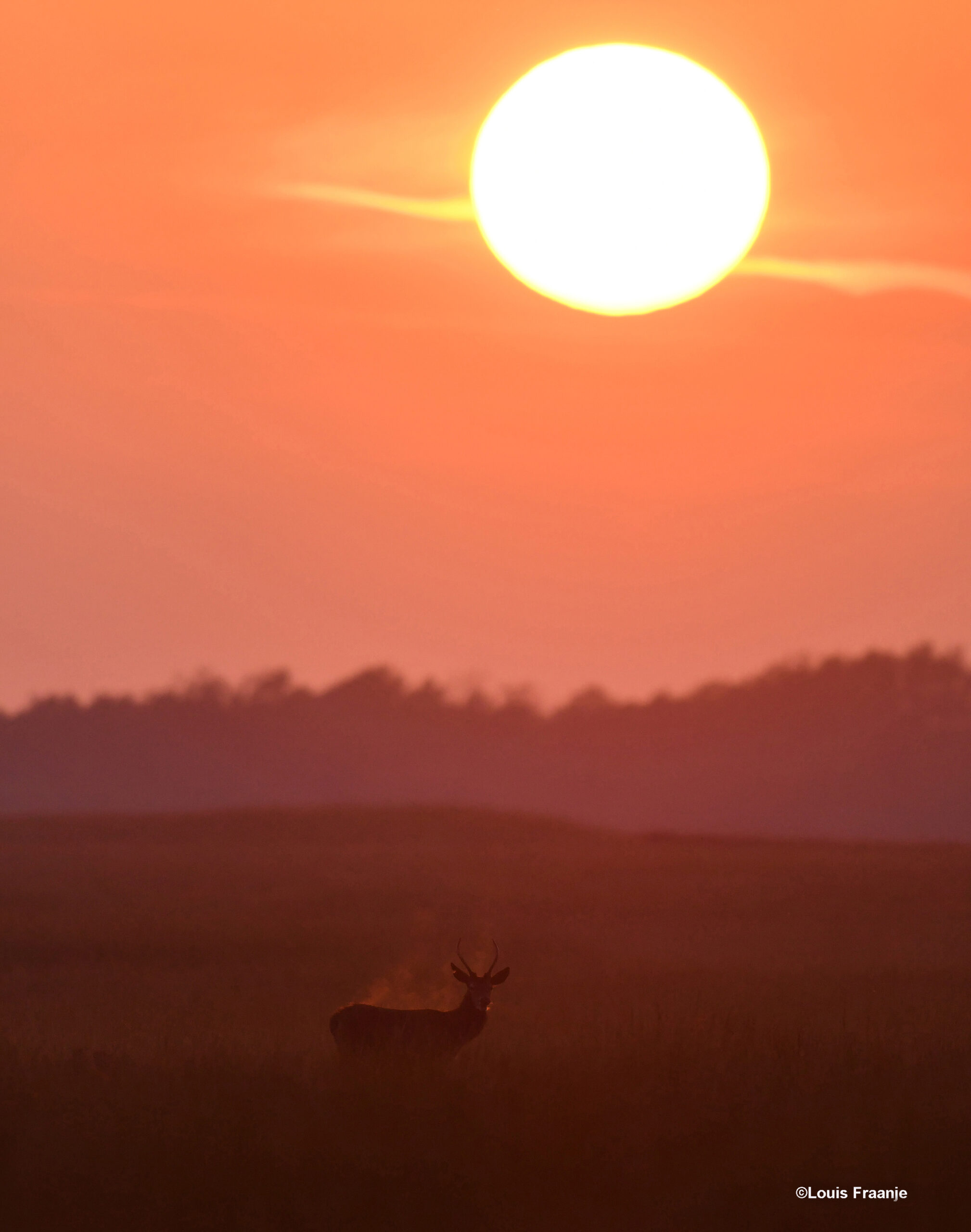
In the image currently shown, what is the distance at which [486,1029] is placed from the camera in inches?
177

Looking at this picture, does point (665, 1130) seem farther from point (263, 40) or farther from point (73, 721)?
point (263, 40)

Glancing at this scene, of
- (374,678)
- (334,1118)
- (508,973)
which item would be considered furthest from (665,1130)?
(374,678)

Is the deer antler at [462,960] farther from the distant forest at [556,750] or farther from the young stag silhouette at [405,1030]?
the distant forest at [556,750]

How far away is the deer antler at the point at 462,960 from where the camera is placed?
463 centimetres

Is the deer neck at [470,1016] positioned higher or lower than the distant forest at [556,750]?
lower

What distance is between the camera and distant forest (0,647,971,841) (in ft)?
20.1

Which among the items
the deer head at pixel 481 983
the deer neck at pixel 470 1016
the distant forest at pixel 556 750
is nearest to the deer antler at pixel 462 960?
the deer head at pixel 481 983

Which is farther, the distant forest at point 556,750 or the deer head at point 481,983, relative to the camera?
the distant forest at point 556,750

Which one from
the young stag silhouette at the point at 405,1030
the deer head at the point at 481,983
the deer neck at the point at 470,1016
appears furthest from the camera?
the deer head at the point at 481,983

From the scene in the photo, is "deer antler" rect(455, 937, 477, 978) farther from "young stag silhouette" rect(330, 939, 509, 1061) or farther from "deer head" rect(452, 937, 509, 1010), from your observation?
"young stag silhouette" rect(330, 939, 509, 1061)

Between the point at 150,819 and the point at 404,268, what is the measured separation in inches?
154

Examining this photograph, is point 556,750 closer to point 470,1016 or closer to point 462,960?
point 462,960

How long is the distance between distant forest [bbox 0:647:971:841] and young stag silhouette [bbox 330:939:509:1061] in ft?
5.91

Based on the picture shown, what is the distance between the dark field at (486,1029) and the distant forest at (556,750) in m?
0.22
